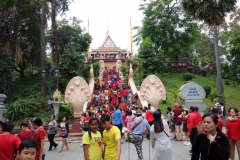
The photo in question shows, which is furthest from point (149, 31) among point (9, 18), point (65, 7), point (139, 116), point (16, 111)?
point (139, 116)

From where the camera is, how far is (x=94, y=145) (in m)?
4.23

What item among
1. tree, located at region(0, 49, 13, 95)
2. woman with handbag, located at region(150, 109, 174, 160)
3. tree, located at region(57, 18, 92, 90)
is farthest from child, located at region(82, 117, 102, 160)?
tree, located at region(57, 18, 92, 90)

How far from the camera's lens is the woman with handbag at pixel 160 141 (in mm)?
5047

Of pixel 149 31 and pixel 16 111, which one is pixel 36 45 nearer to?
pixel 16 111

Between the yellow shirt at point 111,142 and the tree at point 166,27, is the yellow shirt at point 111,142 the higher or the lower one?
the lower one

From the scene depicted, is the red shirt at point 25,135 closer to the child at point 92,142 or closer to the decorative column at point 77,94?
the child at point 92,142

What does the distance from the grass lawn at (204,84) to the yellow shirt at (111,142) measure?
15595 mm

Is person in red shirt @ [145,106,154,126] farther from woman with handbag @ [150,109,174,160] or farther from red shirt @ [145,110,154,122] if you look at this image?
woman with handbag @ [150,109,174,160]

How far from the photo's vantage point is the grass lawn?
72.7 ft

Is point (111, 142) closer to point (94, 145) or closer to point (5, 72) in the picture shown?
point (94, 145)

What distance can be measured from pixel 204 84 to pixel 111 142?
27.4 m

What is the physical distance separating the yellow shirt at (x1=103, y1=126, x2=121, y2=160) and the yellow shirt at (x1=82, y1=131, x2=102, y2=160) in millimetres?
160

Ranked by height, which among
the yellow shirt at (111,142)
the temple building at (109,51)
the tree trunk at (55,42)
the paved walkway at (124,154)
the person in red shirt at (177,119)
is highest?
the temple building at (109,51)

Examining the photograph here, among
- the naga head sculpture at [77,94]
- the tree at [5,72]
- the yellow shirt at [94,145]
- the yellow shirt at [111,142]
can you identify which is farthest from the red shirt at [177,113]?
the tree at [5,72]
